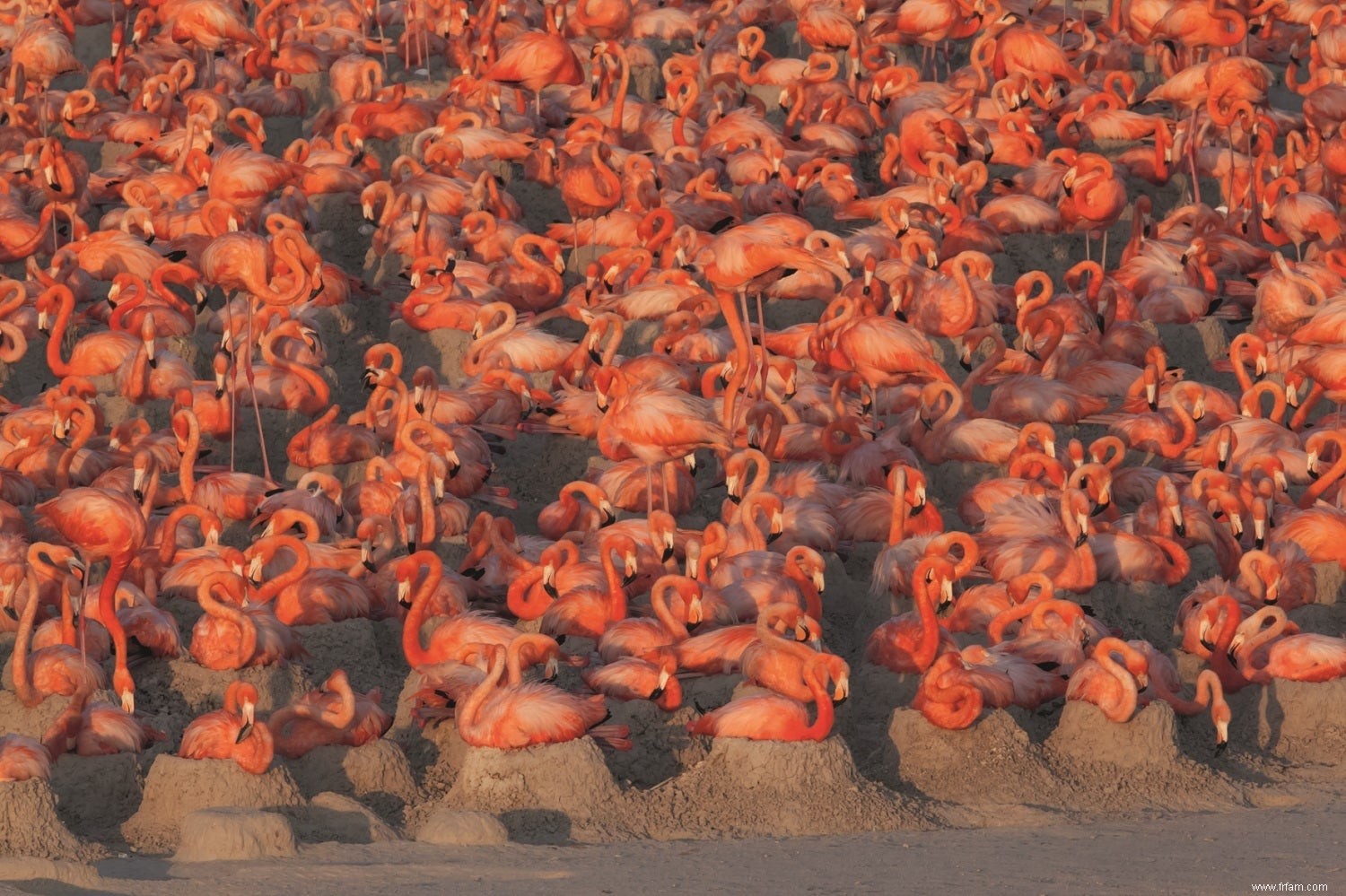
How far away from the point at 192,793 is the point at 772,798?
5.97 ft

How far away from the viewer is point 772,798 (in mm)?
8328

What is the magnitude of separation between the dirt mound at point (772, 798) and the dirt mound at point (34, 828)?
1702 mm

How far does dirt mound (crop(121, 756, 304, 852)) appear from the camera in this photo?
326 inches

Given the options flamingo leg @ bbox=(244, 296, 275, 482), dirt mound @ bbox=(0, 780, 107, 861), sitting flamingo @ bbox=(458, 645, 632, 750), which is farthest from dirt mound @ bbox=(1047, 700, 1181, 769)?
flamingo leg @ bbox=(244, 296, 275, 482)

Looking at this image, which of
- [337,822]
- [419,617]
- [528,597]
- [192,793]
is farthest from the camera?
[528,597]

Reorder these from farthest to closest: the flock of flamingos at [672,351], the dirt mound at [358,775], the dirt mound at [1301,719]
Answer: the flock of flamingos at [672,351], the dirt mound at [1301,719], the dirt mound at [358,775]

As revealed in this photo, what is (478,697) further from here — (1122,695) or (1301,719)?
(1301,719)

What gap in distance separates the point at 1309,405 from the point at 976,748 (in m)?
4.25

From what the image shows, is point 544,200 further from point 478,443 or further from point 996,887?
point 996,887

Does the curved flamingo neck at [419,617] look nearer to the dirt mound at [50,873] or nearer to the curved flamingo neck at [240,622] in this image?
the curved flamingo neck at [240,622]

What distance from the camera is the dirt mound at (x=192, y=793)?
8273 mm

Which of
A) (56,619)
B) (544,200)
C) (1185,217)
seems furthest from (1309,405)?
(56,619)

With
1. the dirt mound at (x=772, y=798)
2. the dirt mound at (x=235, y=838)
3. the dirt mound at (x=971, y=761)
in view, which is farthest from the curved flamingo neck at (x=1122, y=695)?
the dirt mound at (x=235, y=838)

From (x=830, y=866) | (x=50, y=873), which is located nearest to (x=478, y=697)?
(x=830, y=866)
